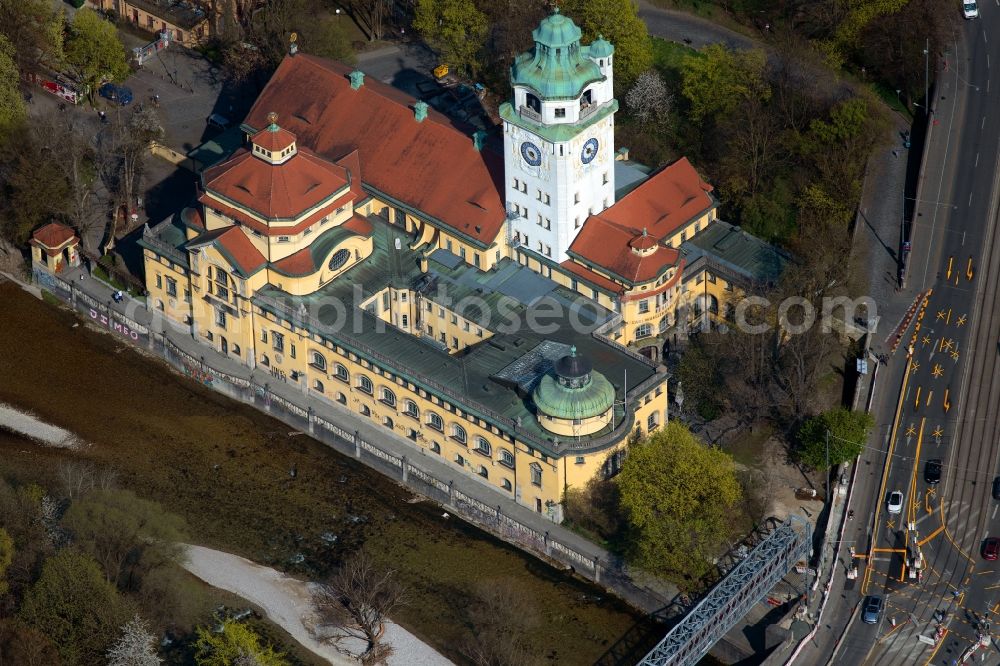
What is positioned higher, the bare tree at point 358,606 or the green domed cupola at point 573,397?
the green domed cupola at point 573,397

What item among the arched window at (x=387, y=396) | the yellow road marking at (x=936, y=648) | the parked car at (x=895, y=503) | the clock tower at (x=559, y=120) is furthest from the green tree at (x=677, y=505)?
the clock tower at (x=559, y=120)

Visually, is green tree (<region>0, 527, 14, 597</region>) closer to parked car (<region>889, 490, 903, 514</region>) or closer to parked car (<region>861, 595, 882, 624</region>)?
parked car (<region>861, 595, 882, 624</region>)

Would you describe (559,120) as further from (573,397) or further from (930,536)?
(930,536)

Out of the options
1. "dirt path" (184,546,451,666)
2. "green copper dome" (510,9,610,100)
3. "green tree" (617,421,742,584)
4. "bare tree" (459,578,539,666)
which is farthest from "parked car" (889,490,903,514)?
"green copper dome" (510,9,610,100)

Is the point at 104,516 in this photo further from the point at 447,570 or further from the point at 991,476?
the point at 991,476

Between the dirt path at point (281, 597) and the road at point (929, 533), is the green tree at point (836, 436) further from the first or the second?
the dirt path at point (281, 597)

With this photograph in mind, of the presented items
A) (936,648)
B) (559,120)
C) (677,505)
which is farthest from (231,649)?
(559,120)
